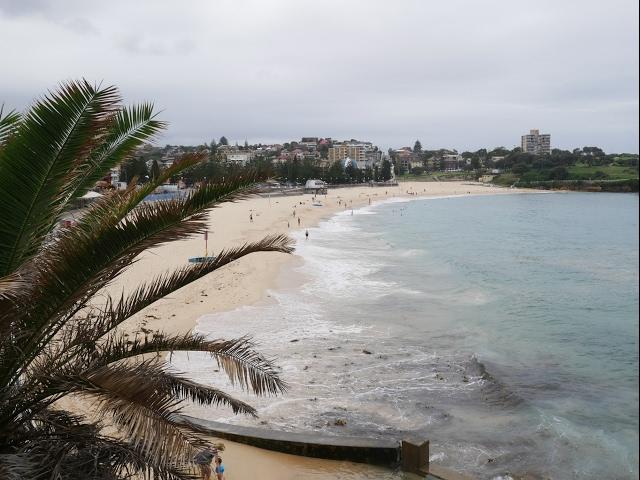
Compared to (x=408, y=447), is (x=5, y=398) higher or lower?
higher

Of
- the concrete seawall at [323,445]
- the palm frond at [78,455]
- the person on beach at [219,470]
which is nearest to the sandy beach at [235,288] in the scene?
the concrete seawall at [323,445]

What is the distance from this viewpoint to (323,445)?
341 inches

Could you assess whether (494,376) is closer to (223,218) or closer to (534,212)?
(223,218)

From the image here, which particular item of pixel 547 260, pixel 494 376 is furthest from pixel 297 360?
pixel 547 260

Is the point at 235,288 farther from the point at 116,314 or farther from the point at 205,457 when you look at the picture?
the point at 116,314

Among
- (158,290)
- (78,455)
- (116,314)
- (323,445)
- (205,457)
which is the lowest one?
(323,445)

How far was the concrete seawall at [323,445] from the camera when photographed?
333 inches

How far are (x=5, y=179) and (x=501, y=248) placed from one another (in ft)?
135

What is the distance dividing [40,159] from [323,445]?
6.36 m

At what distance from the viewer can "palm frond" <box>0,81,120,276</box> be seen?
3854mm

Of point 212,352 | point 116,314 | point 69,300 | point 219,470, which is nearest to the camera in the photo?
point 69,300

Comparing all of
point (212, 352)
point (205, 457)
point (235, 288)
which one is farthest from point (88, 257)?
point (235, 288)

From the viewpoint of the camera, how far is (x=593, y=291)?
25062mm

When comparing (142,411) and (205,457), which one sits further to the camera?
(205,457)
